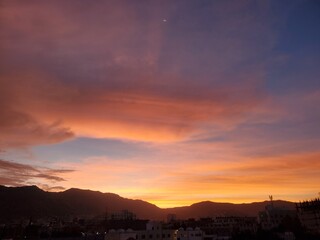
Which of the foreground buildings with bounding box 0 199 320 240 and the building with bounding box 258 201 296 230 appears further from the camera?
the building with bounding box 258 201 296 230

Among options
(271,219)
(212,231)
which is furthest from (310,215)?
(212,231)

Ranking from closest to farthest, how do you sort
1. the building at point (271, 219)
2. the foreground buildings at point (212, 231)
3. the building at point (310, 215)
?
the foreground buildings at point (212, 231)
the building at point (310, 215)
the building at point (271, 219)

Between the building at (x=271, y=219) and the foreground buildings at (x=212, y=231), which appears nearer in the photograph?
the foreground buildings at (x=212, y=231)

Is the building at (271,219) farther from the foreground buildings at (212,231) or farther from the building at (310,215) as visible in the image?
the building at (310,215)

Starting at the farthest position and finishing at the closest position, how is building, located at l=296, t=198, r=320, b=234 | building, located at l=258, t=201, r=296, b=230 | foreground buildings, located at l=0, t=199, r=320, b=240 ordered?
building, located at l=258, t=201, r=296, b=230
building, located at l=296, t=198, r=320, b=234
foreground buildings, located at l=0, t=199, r=320, b=240

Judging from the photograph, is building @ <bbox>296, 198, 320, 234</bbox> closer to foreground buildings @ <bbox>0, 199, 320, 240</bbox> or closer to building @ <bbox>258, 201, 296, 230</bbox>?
foreground buildings @ <bbox>0, 199, 320, 240</bbox>

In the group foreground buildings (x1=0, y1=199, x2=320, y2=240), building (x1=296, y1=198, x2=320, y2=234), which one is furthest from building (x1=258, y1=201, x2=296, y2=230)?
building (x1=296, y1=198, x2=320, y2=234)

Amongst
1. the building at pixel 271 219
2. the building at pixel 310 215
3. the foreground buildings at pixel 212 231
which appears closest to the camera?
the foreground buildings at pixel 212 231

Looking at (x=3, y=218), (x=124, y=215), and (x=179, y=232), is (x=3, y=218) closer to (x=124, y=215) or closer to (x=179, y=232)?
(x=124, y=215)

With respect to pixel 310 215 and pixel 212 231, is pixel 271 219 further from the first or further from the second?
pixel 310 215

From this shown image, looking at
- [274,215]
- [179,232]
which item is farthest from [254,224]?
[179,232]

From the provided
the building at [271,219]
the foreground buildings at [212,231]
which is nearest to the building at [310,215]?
the foreground buildings at [212,231]

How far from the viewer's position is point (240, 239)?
91750mm

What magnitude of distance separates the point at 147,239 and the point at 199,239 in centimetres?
1629
